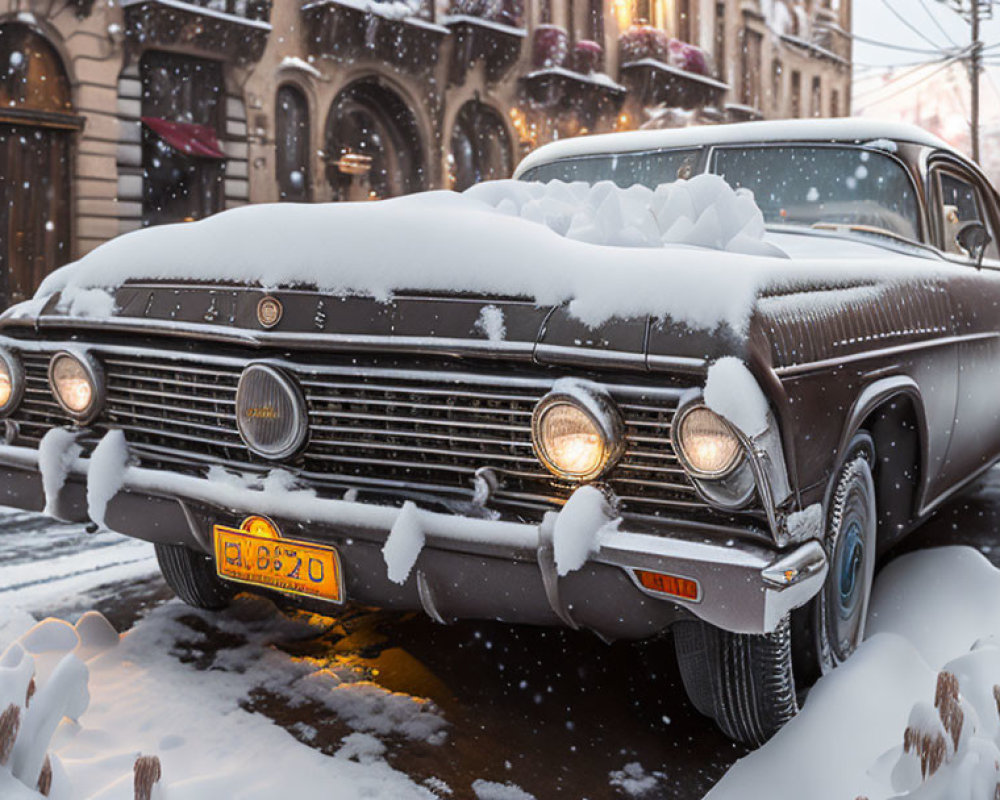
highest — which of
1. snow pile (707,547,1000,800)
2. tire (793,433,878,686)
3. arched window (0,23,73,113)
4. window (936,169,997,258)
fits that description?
arched window (0,23,73,113)

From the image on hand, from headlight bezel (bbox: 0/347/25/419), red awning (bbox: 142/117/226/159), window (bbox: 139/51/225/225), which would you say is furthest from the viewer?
window (bbox: 139/51/225/225)

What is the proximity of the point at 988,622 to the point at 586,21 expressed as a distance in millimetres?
21455

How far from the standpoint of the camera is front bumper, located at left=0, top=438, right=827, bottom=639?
1989 mm

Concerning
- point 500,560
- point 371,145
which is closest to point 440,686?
point 500,560

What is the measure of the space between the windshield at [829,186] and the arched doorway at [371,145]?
44.2 feet

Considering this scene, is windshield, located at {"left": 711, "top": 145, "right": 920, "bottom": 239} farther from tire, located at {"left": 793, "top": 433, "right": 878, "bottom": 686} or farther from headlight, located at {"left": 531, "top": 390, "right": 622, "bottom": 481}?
headlight, located at {"left": 531, "top": 390, "right": 622, "bottom": 481}

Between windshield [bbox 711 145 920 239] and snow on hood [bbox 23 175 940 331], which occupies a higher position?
windshield [bbox 711 145 920 239]

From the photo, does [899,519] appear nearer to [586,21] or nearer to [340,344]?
[340,344]

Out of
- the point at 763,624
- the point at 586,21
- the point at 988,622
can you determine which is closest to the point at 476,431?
the point at 763,624

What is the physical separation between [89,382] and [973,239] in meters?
3.21

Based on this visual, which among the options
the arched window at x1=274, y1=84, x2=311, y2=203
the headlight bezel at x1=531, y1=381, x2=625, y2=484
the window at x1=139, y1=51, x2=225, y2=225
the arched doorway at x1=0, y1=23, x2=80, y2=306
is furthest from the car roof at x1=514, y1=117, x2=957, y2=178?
the arched window at x1=274, y1=84, x2=311, y2=203

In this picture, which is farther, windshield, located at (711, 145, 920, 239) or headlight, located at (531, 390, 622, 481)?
windshield, located at (711, 145, 920, 239)

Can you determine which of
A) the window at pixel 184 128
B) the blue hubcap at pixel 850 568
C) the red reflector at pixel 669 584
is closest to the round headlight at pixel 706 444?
the red reflector at pixel 669 584

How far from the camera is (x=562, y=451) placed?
84.2 inches
